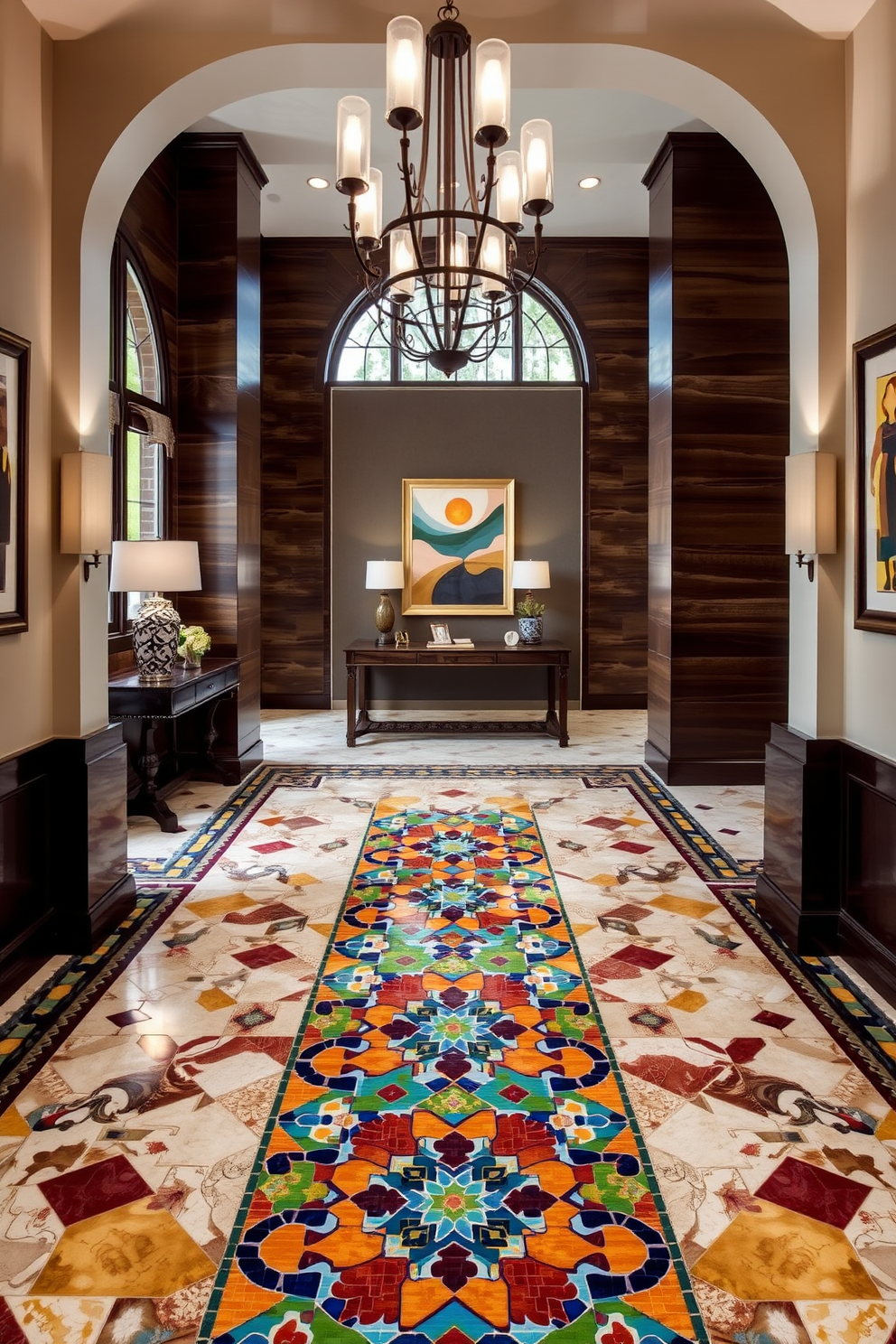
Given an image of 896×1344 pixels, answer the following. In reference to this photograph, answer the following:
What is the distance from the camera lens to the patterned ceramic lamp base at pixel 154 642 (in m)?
4.86

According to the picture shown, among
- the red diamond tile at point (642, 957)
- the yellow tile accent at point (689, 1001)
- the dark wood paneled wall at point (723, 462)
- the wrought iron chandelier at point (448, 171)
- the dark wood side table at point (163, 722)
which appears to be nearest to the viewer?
the wrought iron chandelier at point (448, 171)

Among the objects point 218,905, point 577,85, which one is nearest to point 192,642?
point 218,905

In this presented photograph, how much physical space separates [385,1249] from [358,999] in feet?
3.65

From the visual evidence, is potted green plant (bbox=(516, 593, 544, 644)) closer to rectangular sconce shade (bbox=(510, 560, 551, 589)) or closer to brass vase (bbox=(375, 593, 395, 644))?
rectangular sconce shade (bbox=(510, 560, 551, 589))

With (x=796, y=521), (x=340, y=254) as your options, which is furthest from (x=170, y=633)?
(x=340, y=254)

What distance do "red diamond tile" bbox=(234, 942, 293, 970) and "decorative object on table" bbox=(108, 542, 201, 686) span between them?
191 centimetres

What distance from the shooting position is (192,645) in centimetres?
543

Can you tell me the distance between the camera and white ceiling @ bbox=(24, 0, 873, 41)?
3152 mm

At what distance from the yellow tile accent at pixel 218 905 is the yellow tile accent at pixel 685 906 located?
5.46ft

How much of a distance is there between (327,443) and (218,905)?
5.90 m

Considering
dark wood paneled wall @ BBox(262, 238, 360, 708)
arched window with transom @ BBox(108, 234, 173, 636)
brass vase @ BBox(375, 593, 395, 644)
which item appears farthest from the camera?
→ dark wood paneled wall @ BBox(262, 238, 360, 708)

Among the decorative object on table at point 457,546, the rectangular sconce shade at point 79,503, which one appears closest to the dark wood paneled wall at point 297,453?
the decorative object on table at point 457,546

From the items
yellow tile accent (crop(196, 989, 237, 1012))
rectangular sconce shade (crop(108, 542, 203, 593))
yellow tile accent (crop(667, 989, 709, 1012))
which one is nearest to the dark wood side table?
rectangular sconce shade (crop(108, 542, 203, 593))

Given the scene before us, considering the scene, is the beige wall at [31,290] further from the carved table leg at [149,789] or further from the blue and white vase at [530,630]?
the blue and white vase at [530,630]
